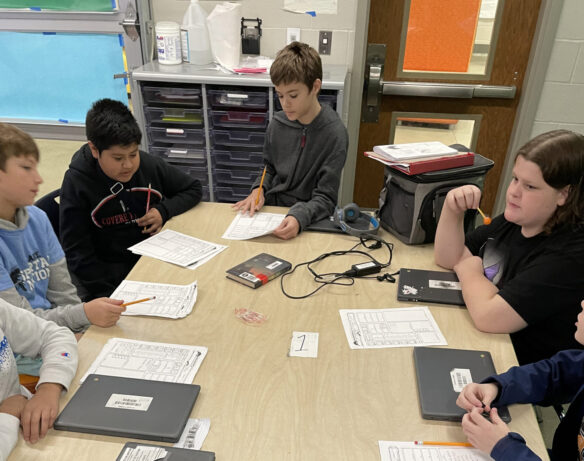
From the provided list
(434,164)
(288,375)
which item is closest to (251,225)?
(434,164)

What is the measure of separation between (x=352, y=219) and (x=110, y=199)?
2.97 feet

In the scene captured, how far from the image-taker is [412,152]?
65.4 inches

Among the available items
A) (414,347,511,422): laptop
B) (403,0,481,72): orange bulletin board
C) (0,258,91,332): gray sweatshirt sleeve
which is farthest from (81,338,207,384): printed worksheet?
(403,0,481,72): orange bulletin board

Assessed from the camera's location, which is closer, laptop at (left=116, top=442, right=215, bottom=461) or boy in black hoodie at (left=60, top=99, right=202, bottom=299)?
laptop at (left=116, top=442, right=215, bottom=461)

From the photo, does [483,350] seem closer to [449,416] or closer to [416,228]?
[449,416]

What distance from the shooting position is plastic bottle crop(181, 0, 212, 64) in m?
2.69

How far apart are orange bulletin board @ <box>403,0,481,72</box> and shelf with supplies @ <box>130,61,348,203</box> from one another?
1.53ft

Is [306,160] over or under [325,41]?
under

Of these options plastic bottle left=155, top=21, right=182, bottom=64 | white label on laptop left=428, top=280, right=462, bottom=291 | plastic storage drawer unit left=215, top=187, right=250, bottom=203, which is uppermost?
plastic bottle left=155, top=21, right=182, bottom=64

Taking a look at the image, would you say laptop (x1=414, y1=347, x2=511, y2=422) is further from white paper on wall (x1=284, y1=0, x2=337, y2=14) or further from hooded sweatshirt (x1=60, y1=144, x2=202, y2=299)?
white paper on wall (x1=284, y1=0, x2=337, y2=14)

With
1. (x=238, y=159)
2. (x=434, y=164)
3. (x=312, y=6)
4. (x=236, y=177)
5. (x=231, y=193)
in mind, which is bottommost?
(x=231, y=193)

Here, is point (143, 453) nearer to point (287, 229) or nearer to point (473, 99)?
point (287, 229)

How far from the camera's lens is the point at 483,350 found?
1.16 metres

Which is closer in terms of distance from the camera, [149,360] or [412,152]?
[149,360]
